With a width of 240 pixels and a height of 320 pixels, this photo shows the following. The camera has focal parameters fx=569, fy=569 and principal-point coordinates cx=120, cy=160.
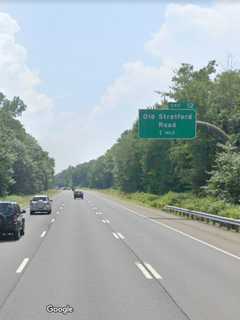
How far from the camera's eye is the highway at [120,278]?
8.91m

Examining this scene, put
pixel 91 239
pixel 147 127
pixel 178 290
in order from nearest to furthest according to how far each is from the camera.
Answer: pixel 178 290 → pixel 91 239 → pixel 147 127

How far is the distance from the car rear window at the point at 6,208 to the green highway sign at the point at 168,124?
17.1m

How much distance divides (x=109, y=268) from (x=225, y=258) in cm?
400

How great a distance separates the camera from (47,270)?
13594 mm

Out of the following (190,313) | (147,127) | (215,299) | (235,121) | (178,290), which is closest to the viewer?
(190,313)

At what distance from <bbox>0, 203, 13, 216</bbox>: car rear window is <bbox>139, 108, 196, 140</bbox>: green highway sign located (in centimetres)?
1713

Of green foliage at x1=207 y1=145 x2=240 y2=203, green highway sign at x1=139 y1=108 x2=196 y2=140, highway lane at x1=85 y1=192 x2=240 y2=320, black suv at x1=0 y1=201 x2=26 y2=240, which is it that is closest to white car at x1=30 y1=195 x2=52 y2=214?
green highway sign at x1=139 y1=108 x2=196 y2=140

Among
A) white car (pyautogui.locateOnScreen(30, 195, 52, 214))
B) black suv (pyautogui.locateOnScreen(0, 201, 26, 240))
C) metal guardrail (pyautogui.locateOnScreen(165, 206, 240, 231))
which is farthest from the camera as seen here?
white car (pyautogui.locateOnScreen(30, 195, 52, 214))

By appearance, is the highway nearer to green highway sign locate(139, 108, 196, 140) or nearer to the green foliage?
the green foliage

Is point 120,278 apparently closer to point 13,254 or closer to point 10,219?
point 13,254

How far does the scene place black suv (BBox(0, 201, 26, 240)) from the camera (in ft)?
71.5

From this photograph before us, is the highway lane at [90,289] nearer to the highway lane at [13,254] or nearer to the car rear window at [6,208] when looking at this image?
the highway lane at [13,254]

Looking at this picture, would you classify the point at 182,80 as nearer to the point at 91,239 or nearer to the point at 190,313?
the point at 91,239

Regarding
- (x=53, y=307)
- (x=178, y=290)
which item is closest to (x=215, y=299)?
(x=178, y=290)
